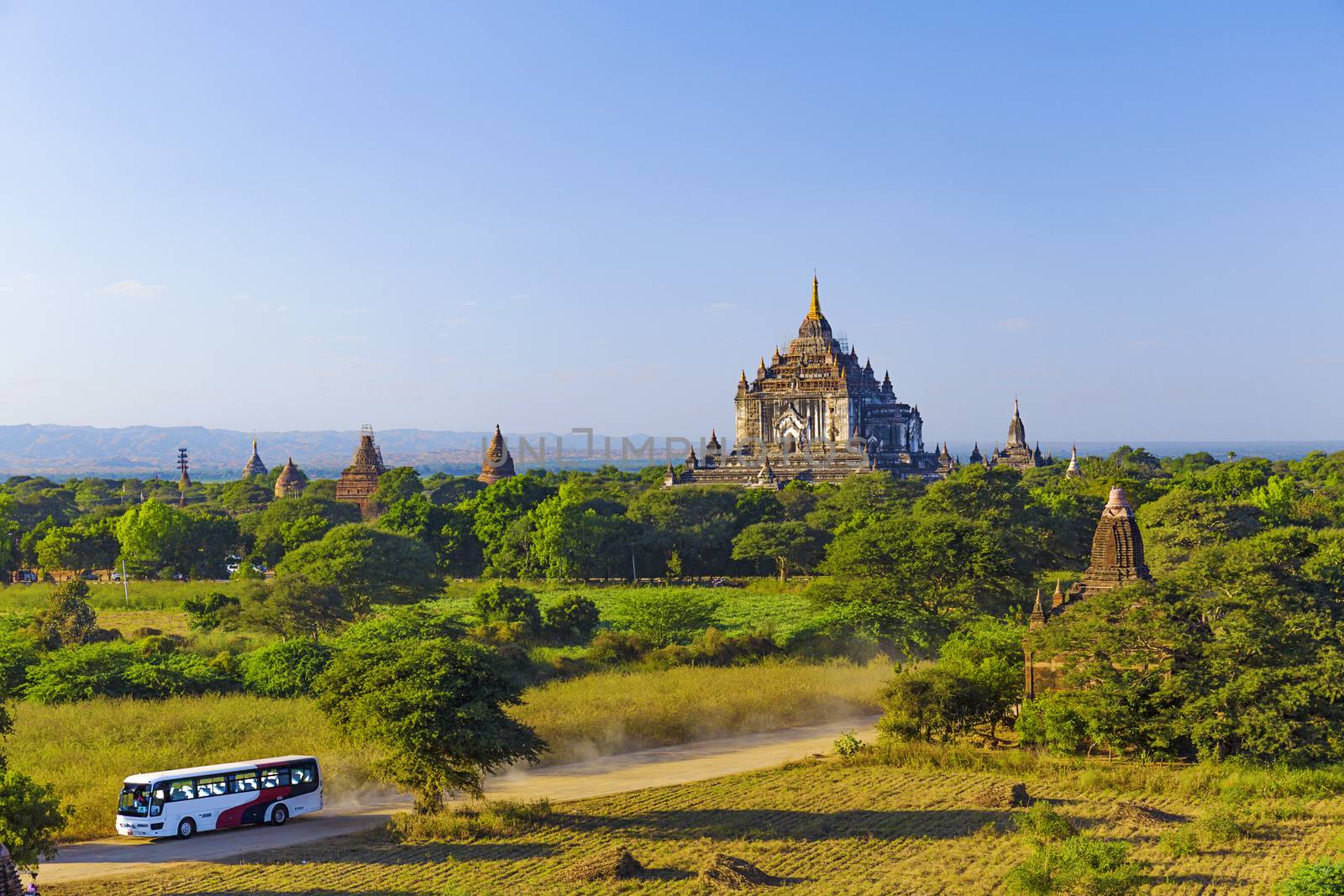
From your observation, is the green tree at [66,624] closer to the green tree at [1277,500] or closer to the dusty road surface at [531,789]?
the dusty road surface at [531,789]

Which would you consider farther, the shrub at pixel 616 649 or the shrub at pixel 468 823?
the shrub at pixel 616 649

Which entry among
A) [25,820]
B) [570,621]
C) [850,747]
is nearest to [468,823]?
[25,820]

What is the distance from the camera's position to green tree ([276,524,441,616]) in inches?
2095

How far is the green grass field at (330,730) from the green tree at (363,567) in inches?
619

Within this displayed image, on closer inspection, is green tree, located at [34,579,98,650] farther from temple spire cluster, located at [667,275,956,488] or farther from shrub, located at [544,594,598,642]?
temple spire cluster, located at [667,275,956,488]

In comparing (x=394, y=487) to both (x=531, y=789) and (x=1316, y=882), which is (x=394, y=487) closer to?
(x=531, y=789)

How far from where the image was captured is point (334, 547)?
54.4 meters

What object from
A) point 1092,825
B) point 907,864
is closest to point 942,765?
point 1092,825

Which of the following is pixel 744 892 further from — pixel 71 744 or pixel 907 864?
pixel 71 744

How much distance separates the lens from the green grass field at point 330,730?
29.1 metres

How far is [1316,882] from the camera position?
19.8 metres

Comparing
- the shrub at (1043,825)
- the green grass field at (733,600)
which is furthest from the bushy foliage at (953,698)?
the green grass field at (733,600)

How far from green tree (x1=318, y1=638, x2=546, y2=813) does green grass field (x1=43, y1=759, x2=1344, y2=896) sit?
4.25 ft

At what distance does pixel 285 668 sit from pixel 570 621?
571 inches
